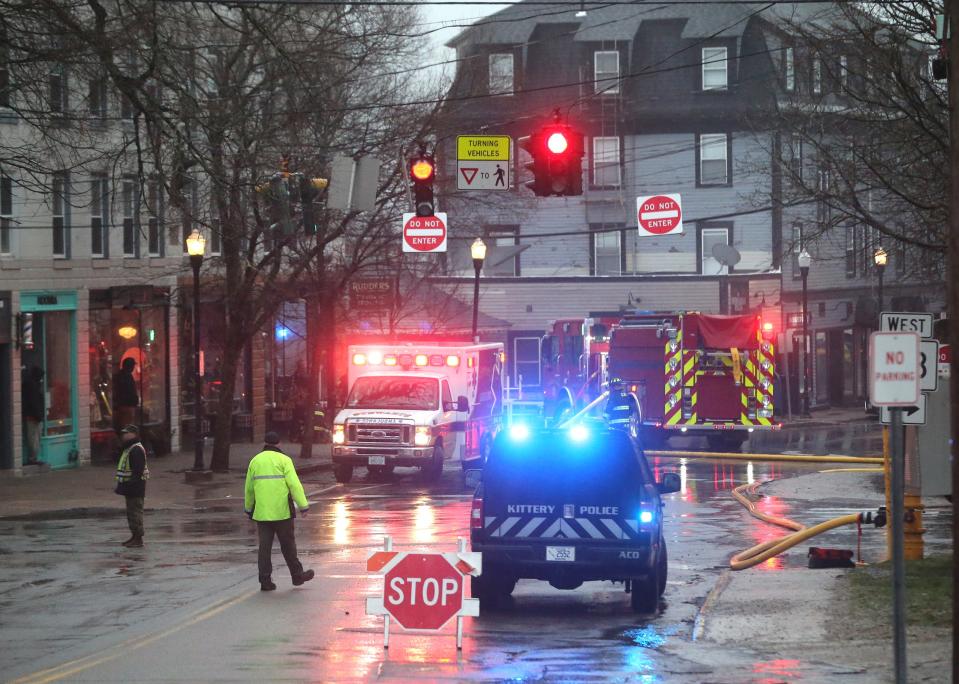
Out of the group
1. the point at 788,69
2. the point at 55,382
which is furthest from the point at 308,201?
the point at 788,69

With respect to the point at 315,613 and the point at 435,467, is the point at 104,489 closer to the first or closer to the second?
the point at 435,467

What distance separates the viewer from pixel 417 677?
12352mm

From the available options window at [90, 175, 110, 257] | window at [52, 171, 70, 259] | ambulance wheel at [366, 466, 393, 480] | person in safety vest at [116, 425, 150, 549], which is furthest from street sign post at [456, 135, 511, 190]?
window at [90, 175, 110, 257]

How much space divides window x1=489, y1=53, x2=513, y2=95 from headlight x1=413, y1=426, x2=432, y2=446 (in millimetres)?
22002

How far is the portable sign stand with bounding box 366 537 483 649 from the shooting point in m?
13.6

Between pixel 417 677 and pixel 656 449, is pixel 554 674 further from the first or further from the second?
pixel 656 449

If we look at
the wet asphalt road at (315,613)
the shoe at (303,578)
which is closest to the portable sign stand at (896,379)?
the wet asphalt road at (315,613)

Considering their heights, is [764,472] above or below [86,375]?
below

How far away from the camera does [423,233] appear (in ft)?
128

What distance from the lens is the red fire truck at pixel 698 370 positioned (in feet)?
118

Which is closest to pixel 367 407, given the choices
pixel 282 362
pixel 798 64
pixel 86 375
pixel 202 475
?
pixel 202 475

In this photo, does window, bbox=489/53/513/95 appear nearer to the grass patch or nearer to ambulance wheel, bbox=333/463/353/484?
ambulance wheel, bbox=333/463/353/484

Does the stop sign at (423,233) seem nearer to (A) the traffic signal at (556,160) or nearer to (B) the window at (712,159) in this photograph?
(A) the traffic signal at (556,160)

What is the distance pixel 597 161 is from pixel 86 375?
2620cm
